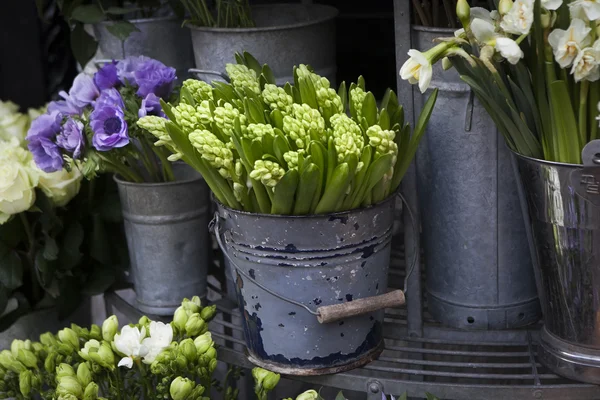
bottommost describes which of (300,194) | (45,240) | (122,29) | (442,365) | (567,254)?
(442,365)

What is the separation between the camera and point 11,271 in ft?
5.42

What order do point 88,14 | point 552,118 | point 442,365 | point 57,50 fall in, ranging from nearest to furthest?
point 552,118, point 442,365, point 88,14, point 57,50

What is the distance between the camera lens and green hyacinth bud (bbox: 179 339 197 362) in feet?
4.31

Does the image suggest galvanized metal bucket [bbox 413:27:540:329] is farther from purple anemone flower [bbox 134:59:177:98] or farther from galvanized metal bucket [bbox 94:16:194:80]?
galvanized metal bucket [bbox 94:16:194:80]

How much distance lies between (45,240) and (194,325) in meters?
0.47

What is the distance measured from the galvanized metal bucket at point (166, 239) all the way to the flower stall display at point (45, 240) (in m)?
0.15

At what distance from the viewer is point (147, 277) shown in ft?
5.20

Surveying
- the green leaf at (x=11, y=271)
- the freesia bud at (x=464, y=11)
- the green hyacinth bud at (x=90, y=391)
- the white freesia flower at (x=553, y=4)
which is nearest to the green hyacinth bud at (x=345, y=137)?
the freesia bud at (x=464, y=11)

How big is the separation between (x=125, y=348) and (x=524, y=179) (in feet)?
2.21

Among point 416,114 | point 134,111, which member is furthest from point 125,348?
point 416,114

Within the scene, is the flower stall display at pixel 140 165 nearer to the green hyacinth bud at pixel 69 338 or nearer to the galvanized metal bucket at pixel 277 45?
the galvanized metal bucket at pixel 277 45

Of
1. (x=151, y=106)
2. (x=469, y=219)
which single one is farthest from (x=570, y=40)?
(x=151, y=106)

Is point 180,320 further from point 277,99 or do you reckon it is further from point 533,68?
point 533,68

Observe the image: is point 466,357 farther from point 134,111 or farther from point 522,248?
point 134,111
